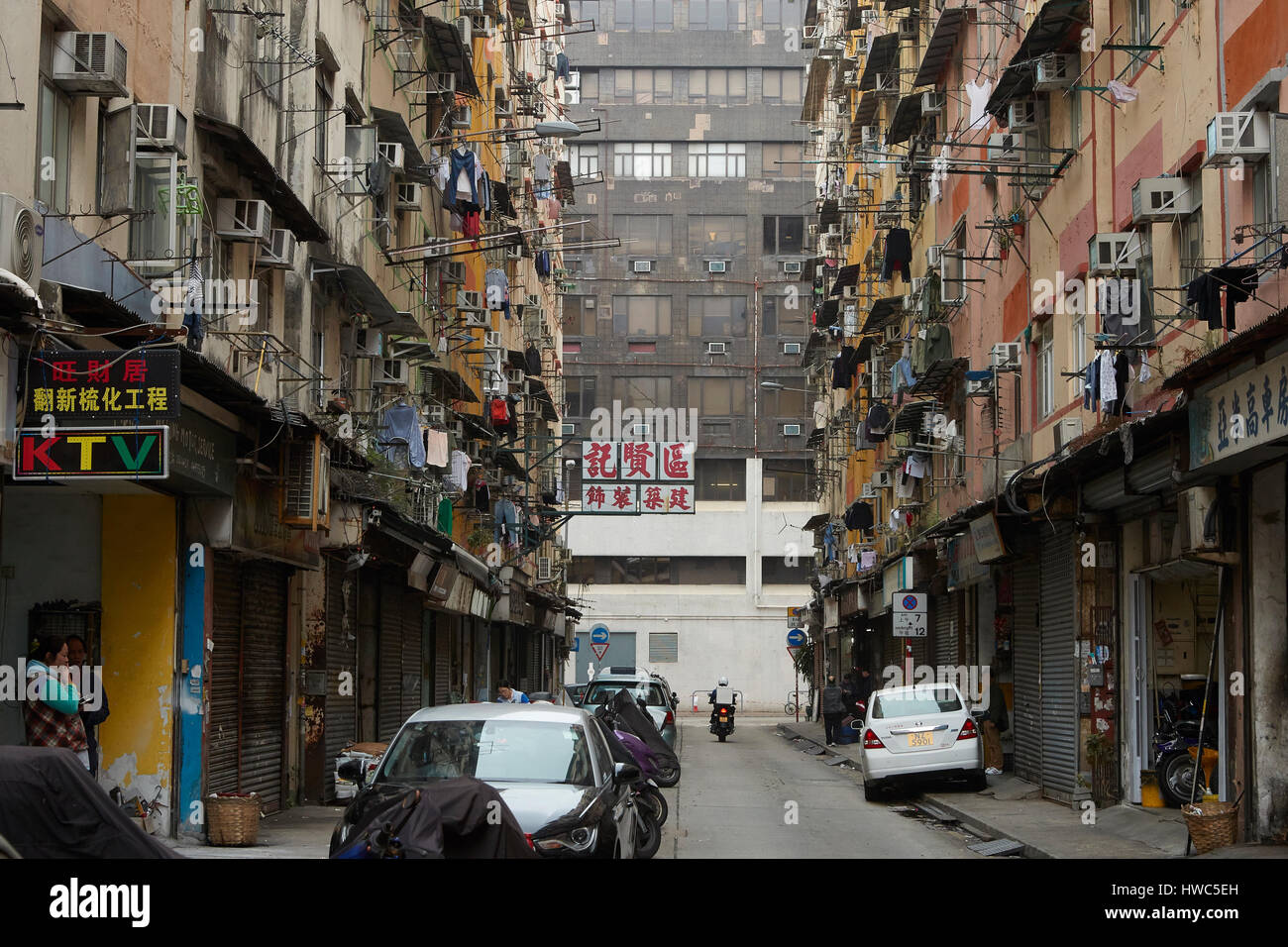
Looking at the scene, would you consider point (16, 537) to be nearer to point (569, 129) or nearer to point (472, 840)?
point (472, 840)

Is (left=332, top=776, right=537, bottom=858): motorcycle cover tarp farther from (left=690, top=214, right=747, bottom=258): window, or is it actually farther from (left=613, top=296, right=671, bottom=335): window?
(left=690, top=214, right=747, bottom=258): window

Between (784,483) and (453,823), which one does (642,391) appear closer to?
(784,483)

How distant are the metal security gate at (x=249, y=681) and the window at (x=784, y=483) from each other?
51550mm

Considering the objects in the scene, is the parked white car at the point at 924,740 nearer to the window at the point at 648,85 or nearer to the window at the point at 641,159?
the window at the point at 641,159

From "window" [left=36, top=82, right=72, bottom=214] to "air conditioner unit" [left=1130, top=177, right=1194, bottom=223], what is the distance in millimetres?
10361

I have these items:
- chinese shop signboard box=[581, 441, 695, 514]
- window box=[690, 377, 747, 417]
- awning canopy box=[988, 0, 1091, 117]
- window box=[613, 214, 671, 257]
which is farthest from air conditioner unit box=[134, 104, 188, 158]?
window box=[613, 214, 671, 257]

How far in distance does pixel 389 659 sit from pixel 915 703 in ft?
32.6

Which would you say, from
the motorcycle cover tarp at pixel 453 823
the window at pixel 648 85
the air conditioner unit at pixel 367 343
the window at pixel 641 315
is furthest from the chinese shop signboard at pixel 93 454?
the window at pixel 648 85

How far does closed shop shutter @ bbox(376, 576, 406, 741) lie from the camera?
27.2 m

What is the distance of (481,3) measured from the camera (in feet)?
110

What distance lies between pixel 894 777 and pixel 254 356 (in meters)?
11.0

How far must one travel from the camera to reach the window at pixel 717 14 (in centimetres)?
7269

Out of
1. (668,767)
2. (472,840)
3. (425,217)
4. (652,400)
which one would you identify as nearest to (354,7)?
(425,217)

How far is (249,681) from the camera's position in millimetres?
18531
